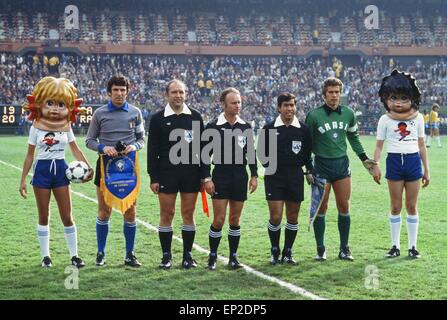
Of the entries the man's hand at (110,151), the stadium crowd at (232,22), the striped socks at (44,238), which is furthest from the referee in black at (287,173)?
the stadium crowd at (232,22)

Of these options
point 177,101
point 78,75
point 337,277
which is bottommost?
point 337,277

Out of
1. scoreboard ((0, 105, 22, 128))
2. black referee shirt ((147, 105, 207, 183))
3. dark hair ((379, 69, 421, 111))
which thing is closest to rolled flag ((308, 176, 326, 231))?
dark hair ((379, 69, 421, 111))

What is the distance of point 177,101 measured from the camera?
27.0ft

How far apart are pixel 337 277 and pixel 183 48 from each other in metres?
45.9

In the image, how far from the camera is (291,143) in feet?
28.1

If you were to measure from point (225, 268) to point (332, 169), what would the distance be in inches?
72.6

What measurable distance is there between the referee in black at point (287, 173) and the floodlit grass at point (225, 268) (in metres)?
0.40

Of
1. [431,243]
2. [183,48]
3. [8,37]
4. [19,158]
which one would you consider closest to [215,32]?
[183,48]

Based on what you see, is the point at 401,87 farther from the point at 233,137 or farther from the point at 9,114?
the point at 9,114

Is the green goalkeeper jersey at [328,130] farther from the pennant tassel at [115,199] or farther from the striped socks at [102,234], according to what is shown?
the striped socks at [102,234]

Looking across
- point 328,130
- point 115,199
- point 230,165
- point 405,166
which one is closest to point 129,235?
A: point 115,199

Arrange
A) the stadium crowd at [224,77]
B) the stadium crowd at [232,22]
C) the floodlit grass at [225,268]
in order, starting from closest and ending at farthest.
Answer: the floodlit grass at [225,268] → the stadium crowd at [224,77] → the stadium crowd at [232,22]

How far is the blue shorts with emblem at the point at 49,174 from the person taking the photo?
26.9 ft

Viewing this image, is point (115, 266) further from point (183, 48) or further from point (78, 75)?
point (183, 48)
